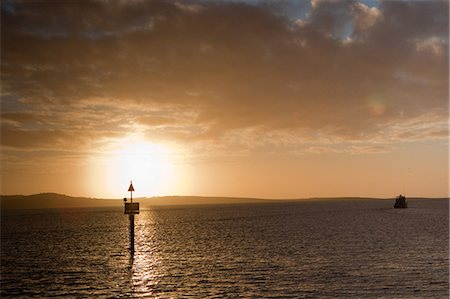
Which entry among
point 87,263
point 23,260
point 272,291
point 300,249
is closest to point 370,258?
point 300,249

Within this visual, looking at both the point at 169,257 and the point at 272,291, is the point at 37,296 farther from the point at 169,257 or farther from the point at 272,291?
the point at 169,257

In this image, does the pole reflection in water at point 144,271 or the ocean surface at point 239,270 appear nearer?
the ocean surface at point 239,270

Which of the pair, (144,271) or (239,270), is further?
(144,271)

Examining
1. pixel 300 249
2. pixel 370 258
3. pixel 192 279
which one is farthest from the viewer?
pixel 300 249

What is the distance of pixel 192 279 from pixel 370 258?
21.9 m

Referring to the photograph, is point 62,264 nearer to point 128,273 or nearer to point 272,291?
point 128,273

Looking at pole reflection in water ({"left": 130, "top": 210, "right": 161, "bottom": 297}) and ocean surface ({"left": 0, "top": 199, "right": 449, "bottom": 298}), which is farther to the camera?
pole reflection in water ({"left": 130, "top": 210, "right": 161, "bottom": 297})

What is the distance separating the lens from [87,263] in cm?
5156

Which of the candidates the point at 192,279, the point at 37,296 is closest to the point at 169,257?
the point at 192,279

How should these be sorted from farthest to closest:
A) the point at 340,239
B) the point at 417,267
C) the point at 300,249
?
the point at 340,239 < the point at 300,249 < the point at 417,267

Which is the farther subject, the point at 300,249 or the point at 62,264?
the point at 300,249

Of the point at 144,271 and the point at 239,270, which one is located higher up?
the point at 239,270

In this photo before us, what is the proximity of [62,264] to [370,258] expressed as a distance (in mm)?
35171

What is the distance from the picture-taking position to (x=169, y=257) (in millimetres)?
55969
